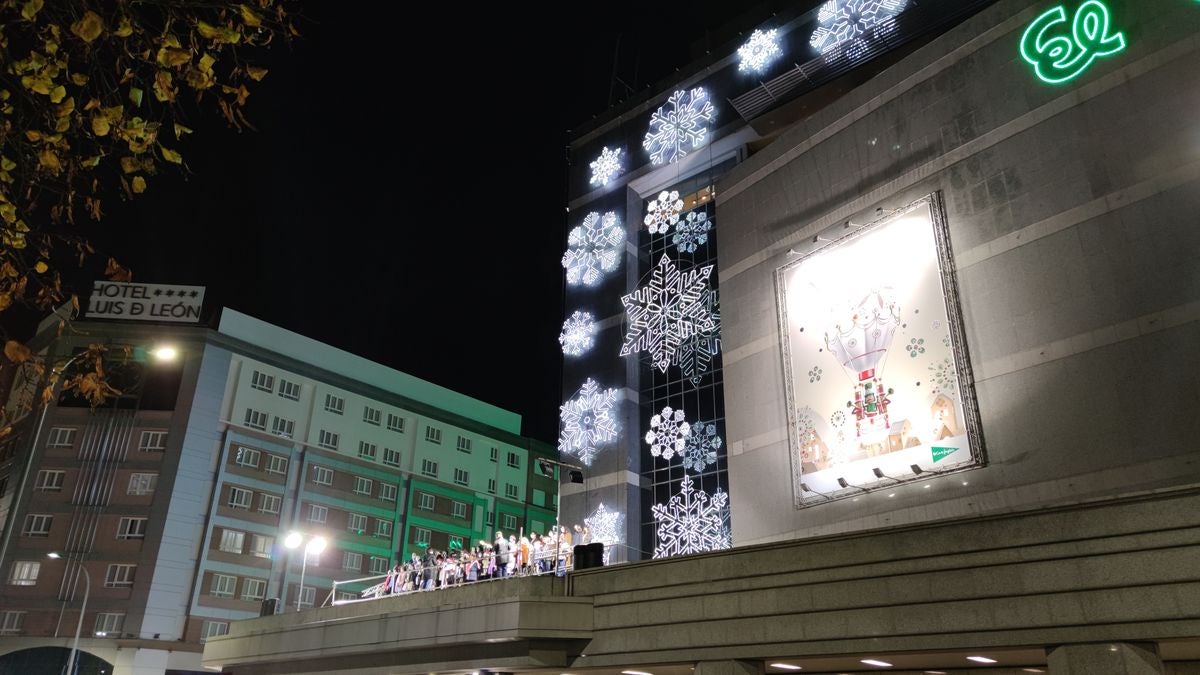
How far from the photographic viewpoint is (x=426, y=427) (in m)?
67.4

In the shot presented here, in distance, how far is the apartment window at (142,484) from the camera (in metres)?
52.2

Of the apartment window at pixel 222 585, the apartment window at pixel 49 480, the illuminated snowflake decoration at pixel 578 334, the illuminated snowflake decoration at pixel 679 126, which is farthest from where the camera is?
the apartment window at pixel 49 480

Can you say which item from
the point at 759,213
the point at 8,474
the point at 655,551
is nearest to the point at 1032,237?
the point at 759,213

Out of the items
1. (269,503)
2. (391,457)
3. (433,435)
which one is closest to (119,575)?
(269,503)

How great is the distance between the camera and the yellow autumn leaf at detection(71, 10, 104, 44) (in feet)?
24.4

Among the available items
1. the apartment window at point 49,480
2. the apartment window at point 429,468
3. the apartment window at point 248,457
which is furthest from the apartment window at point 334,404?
the apartment window at point 49,480

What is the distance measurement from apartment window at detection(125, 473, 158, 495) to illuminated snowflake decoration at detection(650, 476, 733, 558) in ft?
119

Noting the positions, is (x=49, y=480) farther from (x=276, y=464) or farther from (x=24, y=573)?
(x=276, y=464)

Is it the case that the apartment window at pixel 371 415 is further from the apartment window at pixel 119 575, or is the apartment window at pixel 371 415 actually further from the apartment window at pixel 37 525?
the apartment window at pixel 37 525

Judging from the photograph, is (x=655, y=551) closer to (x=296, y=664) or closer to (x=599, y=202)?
(x=296, y=664)

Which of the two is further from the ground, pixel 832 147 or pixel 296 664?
pixel 832 147

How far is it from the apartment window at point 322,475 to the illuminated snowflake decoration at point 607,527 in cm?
3194

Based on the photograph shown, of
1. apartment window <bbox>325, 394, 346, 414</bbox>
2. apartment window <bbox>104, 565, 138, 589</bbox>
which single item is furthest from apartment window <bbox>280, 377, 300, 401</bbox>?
apartment window <bbox>104, 565, 138, 589</bbox>

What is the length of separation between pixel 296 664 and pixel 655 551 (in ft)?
43.7
